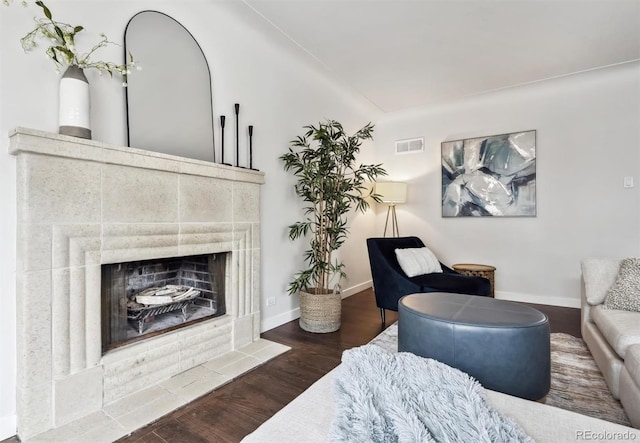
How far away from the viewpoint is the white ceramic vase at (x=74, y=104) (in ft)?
5.34

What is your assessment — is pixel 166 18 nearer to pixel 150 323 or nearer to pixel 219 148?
pixel 219 148

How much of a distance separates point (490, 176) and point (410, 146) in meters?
1.21

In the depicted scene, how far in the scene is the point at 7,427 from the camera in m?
1.49

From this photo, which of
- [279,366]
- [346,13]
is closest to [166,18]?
[346,13]

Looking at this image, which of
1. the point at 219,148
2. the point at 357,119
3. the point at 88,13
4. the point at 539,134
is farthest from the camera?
the point at 357,119

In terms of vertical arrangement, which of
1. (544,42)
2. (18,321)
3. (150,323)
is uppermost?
(544,42)

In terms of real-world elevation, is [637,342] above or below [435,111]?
below

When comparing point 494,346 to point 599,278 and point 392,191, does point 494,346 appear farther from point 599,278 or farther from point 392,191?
point 392,191

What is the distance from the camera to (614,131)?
11.6 ft

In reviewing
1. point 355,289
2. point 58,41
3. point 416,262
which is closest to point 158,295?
point 58,41

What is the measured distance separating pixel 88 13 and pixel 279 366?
244 centimetres

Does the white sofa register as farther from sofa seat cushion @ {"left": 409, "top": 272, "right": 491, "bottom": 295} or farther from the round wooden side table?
the round wooden side table

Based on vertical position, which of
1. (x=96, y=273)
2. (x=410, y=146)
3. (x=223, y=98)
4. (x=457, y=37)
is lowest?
(x=96, y=273)

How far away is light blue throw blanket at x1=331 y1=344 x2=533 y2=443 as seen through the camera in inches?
28.3
